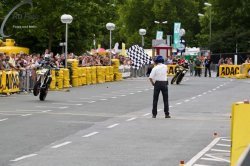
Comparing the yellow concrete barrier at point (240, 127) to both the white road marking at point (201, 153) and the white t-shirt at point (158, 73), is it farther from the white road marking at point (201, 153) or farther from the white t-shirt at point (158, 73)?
the white t-shirt at point (158, 73)

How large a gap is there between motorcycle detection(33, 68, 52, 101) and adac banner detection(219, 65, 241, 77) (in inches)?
1361

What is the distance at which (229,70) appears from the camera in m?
60.1

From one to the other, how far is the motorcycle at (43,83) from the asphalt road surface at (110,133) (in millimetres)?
339

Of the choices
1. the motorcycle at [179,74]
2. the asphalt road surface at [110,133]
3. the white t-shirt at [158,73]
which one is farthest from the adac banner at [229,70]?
the white t-shirt at [158,73]

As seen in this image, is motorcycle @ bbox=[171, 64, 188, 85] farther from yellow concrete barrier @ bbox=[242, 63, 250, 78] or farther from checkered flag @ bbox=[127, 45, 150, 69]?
yellow concrete barrier @ bbox=[242, 63, 250, 78]

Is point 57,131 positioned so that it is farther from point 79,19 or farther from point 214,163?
point 79,19

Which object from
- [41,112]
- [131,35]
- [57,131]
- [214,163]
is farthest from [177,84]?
[131,35]

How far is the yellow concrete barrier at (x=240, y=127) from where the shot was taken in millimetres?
9789

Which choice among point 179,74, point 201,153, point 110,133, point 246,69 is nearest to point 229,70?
point 246,69

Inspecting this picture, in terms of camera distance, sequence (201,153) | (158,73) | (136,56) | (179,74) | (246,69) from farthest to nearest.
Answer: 1. (246,69)
2. (136,56)
3. (179,74)
4. (158,73)
5. (201,153)

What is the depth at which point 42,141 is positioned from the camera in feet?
45.3

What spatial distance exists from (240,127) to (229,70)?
50624mm

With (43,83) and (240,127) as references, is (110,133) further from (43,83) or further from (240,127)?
(43,83)

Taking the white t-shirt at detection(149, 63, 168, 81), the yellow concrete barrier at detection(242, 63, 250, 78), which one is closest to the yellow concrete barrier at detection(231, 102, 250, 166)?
the white t-shirt at detection(149, 63, 168, 81)
